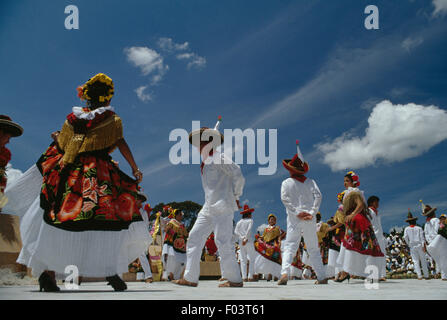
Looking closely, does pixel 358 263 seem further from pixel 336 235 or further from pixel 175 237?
pixel 175 237

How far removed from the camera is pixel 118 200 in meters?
4.06

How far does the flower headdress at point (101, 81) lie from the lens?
4.49 metres

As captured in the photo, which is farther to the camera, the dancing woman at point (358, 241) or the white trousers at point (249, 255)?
the white trousers at point (249, 255)

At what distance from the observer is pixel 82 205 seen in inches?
150

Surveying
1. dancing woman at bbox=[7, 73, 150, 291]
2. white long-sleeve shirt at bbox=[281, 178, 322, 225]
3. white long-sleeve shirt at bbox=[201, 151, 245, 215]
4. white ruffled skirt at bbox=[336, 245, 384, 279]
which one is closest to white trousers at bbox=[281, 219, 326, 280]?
white long-sleeve shirt at bbox=[281, 178, 322, 225]

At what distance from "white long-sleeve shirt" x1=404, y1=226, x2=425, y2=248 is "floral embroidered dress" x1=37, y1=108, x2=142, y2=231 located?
37.9 feet

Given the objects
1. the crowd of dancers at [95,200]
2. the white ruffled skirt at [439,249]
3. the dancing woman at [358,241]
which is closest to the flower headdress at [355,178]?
the dancing woman at [358,241]

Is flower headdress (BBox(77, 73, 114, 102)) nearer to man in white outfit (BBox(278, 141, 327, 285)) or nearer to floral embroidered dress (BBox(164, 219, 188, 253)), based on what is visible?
man in white outfit (BBox(278, 141, 327, 285))

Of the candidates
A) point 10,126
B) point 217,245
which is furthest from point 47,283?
point 10,126

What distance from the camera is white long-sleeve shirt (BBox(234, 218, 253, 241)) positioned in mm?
12859

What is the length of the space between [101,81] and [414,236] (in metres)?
12.2

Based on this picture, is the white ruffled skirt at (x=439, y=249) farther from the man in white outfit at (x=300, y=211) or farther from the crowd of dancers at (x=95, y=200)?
the crowd of dancers at (x=95, y=200)

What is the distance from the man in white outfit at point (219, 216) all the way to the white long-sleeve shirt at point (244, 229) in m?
7.22
